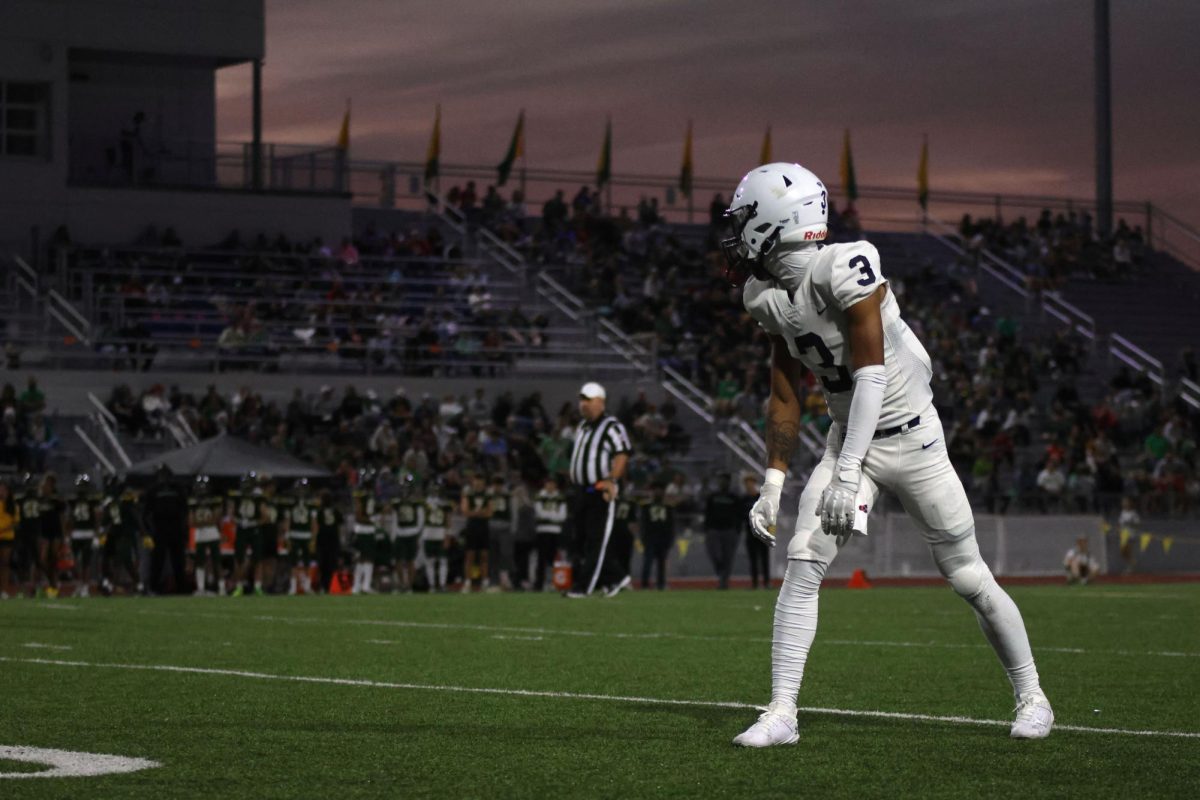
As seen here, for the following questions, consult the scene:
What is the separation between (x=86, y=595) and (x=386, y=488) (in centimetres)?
451

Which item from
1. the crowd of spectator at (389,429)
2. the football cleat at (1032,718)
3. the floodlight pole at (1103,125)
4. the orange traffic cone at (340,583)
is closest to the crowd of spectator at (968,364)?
the floodlight pole at (1103,125)

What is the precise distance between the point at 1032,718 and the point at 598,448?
10582mm

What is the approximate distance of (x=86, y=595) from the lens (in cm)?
2031

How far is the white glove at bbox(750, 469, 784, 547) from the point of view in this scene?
21.0 feet

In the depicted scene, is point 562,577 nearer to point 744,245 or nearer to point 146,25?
point 744,245

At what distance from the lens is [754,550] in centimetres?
2286

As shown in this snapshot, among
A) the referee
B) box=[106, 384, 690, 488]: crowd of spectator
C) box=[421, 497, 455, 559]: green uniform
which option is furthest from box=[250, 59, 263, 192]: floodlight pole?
the referee

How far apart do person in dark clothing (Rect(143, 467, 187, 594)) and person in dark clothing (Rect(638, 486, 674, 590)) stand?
5.71 meters

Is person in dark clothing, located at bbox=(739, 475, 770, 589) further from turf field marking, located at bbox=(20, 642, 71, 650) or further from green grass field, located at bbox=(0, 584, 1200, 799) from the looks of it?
turf field marking, located at bbox=(20, 642, 71, 650)

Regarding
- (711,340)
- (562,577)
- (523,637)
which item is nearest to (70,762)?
(523,637)

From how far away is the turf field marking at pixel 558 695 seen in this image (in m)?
6.54

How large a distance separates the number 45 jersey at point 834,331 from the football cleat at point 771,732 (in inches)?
41.9

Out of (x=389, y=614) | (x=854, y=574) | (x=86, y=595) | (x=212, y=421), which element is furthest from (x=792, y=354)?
(x=212, y=421)

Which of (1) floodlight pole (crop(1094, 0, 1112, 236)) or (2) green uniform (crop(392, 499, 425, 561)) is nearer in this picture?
(2) green uniform (crop(392, 499, 425, 561))
